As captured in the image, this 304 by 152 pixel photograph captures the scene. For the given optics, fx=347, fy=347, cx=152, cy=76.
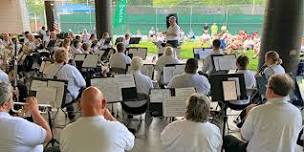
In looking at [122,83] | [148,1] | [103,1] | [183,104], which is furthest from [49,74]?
[148,1]

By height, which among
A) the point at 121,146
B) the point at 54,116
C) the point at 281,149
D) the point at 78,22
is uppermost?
the point at 78,22

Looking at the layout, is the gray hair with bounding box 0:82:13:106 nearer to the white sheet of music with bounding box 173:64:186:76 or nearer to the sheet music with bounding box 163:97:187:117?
the sheet music with bounding box 163:97:187:117

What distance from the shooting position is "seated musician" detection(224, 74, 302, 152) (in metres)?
3.14

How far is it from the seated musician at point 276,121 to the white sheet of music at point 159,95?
4.54 ft

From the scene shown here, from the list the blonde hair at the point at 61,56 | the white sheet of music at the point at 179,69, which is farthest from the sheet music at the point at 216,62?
the blonde hair at the point at 61,56

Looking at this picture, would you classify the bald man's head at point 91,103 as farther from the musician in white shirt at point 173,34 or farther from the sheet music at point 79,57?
the musician in white shirt at point 173,34

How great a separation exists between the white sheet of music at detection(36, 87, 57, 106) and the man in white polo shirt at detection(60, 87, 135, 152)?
202 cm

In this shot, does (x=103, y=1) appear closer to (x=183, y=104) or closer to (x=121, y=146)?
(x=183, y=104)

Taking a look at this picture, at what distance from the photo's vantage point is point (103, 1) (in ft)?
44.0

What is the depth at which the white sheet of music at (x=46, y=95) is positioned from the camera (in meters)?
4.69

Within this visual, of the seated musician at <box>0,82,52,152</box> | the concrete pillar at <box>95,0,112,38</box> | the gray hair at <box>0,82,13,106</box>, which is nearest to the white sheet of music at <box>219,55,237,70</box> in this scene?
the seated musician at <box>0,82,52,152</box>

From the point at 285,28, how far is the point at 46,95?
492 cm

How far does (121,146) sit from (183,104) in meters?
1.74

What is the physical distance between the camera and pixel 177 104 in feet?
14.1
